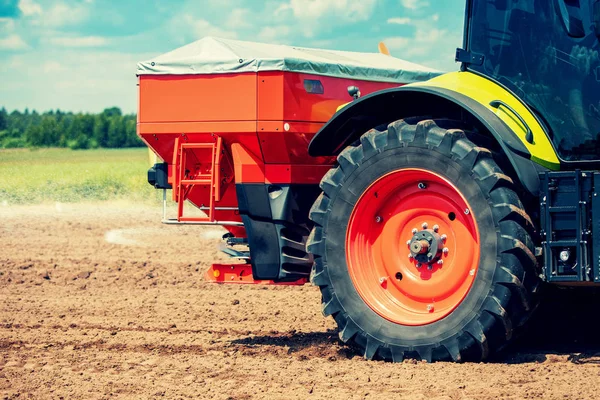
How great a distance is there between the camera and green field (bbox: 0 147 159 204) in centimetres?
1997

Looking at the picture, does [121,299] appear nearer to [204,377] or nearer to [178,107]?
[178,107]

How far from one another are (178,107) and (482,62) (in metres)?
2.42

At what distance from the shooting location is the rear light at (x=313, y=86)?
7.08 m

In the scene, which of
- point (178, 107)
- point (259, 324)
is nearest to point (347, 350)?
point (259, 324)

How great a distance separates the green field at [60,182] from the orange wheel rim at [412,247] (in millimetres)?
13830

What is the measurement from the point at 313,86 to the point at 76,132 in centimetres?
3948

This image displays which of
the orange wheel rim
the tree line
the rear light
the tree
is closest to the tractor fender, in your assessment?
the orange wheel rim

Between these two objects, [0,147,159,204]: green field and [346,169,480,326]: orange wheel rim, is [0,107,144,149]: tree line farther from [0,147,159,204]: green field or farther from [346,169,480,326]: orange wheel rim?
[346,169,480,326]: orange wheel rim

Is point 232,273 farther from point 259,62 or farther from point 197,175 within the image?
point 259,62

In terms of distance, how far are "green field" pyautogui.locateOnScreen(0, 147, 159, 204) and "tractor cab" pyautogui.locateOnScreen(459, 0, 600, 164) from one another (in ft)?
47.5

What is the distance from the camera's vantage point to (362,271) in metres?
6.24

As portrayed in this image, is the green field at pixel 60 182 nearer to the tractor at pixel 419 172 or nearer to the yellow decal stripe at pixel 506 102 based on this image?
the tractor at pixel 419 172

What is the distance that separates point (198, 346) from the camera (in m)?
7.08

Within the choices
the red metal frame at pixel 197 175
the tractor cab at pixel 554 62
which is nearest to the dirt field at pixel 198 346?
the red metal frame at pixel 197 175
